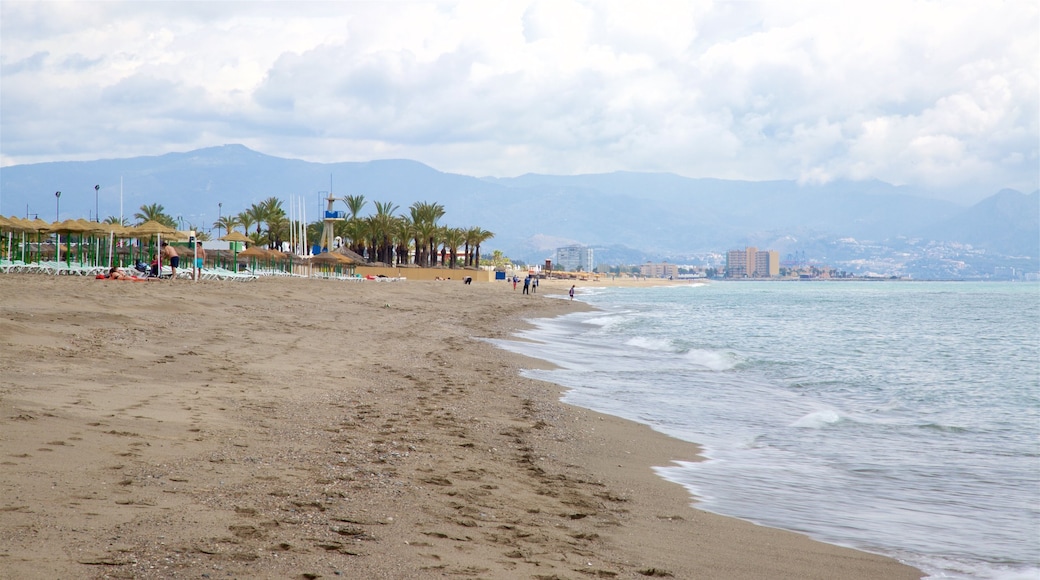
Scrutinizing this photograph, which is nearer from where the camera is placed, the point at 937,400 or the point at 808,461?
the point at 808,461

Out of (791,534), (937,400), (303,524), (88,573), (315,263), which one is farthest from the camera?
(315,263)

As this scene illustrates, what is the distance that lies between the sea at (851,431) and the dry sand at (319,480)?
23.5 inches

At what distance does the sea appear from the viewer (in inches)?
252

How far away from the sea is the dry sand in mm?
597

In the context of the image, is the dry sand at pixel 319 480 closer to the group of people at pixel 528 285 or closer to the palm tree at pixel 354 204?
the group of people at pixel 528 285

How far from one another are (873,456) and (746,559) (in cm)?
476

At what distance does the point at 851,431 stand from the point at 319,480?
777cm

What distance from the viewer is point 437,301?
143 ft

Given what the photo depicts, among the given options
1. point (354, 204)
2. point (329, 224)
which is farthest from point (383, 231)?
point (354, 204)

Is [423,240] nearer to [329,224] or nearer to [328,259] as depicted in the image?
[329,224]

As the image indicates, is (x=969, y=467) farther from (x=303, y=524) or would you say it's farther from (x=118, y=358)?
(x=118, y=358)

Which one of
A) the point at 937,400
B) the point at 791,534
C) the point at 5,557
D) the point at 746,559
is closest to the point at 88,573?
the point at 5,557

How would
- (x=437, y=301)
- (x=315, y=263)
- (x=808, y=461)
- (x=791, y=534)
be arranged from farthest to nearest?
1. (x=315, y=263)
2. (x=437, y=301)
3. (x=808, y=461)
4. (x=791, y=534)

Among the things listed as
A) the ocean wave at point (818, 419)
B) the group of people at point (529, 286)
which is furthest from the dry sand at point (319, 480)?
the group of people at point (529, 286)
